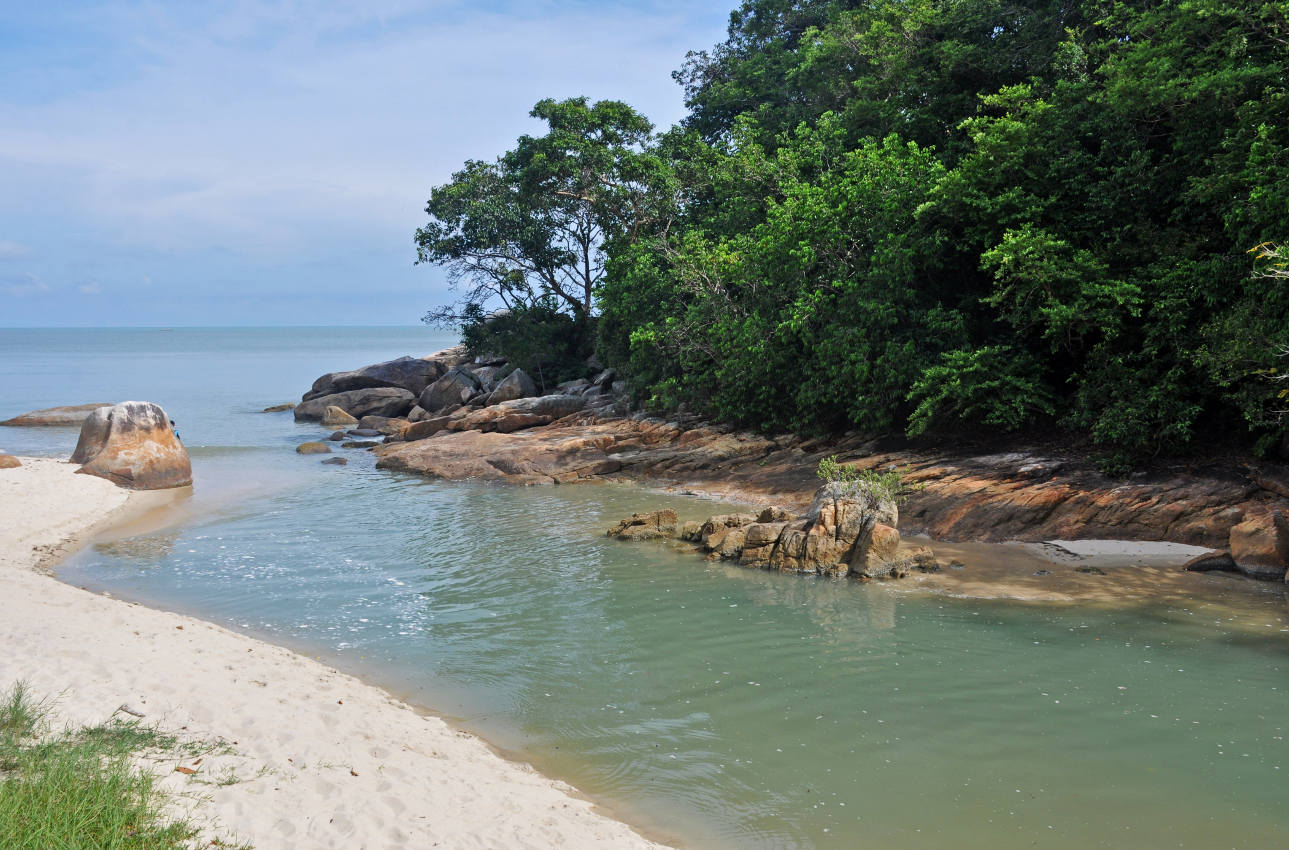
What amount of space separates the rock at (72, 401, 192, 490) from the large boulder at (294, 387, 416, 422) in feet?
52.3

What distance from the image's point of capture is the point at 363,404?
135 feet

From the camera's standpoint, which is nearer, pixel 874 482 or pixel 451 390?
pixel 874 482

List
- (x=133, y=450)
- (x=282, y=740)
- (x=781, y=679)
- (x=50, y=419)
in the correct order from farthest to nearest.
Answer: (x=50, y=419)
(x=133, y=450)
(x=781, y=679)
(x=282, y=740)

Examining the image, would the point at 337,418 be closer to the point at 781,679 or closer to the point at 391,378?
the point at 391,378

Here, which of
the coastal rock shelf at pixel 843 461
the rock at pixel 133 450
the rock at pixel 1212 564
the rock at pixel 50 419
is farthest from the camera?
the rock at pixel 50 419

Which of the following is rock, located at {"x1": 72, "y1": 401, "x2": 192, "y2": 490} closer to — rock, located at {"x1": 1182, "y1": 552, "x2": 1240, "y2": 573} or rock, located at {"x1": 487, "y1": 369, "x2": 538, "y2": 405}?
rock, located at {"x1": 487, "y1": 369, "x2": 538, "y2": 405}

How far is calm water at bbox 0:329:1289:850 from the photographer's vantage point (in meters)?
6.87

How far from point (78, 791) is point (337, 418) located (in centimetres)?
3654

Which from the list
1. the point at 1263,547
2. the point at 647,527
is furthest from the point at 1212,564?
the point at 647,527

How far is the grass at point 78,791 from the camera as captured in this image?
4676 mm

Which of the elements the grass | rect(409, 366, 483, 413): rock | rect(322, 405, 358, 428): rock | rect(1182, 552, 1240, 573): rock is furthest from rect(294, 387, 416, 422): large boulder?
the grass

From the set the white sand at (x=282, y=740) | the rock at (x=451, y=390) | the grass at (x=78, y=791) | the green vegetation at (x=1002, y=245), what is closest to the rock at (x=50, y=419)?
the rock at (x=451, y=390)

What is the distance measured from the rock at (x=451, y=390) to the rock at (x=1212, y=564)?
28.0 metres

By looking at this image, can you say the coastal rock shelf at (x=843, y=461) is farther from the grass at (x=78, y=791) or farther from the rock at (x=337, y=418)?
the grass at (x=78, y=791)
